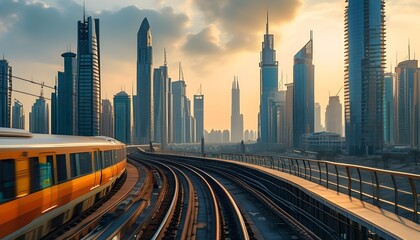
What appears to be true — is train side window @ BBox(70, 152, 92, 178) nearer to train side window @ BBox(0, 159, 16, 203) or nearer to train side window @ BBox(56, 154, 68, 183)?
train side window @ BBox(56, 154, 68, 183)

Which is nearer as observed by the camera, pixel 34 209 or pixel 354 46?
pixel 34 209

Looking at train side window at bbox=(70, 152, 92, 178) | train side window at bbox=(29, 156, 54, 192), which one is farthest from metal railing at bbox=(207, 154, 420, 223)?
train side window at bbox=(70, 152, 92, 178)

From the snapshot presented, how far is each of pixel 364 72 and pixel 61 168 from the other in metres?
185

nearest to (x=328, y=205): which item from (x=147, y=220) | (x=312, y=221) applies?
(x=312, y=221)

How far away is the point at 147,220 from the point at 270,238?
4.85 m

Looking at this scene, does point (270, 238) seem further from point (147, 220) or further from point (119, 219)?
point (119, 219)

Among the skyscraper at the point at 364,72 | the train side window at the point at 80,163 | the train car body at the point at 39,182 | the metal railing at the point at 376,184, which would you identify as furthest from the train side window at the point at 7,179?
the skyscraper at the point at 364,72

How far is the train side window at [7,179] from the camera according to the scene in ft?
30.2

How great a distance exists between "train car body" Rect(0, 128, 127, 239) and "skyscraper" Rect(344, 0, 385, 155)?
559 feet

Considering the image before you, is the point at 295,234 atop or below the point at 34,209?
below

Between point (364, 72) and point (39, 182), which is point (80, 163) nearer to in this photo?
point (39, 182)

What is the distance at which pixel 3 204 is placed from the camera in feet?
29.8

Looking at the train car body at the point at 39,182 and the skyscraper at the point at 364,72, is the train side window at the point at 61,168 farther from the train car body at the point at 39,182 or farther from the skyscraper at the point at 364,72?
the skyscraper at the point at 364,72

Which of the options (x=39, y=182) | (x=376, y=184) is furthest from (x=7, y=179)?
(x=376, y=184)
